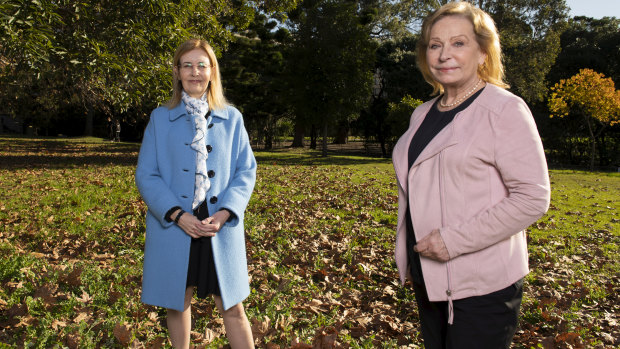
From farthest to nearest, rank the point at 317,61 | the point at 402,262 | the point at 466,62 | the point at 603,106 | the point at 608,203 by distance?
the point at 317,61, the point at 603,106, the point at 608,203, the point at 402,262, the point at 466,62

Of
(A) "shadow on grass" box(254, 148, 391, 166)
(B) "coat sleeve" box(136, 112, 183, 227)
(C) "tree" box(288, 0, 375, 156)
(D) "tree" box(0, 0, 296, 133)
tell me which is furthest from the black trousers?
(C) "tree" box(288, 0, 375, 156)

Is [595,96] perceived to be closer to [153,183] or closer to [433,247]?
[433,247]

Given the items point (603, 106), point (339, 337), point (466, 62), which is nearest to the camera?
point (466, 62)

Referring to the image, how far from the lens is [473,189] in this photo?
73.8 inches

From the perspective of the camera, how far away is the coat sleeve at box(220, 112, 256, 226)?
264 centimetres

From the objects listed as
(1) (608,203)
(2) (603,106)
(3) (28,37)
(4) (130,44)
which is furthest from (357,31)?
(3) (28,37)

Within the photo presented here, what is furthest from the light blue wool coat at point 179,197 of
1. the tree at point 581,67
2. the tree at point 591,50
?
the tree at point 591,50

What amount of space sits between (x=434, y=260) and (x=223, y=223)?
1.24 m

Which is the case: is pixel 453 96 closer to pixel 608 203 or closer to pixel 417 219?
pixel 417 219

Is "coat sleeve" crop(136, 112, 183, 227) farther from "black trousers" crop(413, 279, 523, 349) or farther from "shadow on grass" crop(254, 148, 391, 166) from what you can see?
"shadow on grass" crop(254, 148, 391, 166)

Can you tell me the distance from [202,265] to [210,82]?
3.73 ft

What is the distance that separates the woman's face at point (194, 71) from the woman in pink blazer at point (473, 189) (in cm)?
135

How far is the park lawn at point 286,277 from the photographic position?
371cm

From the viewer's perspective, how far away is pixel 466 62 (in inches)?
78.5
